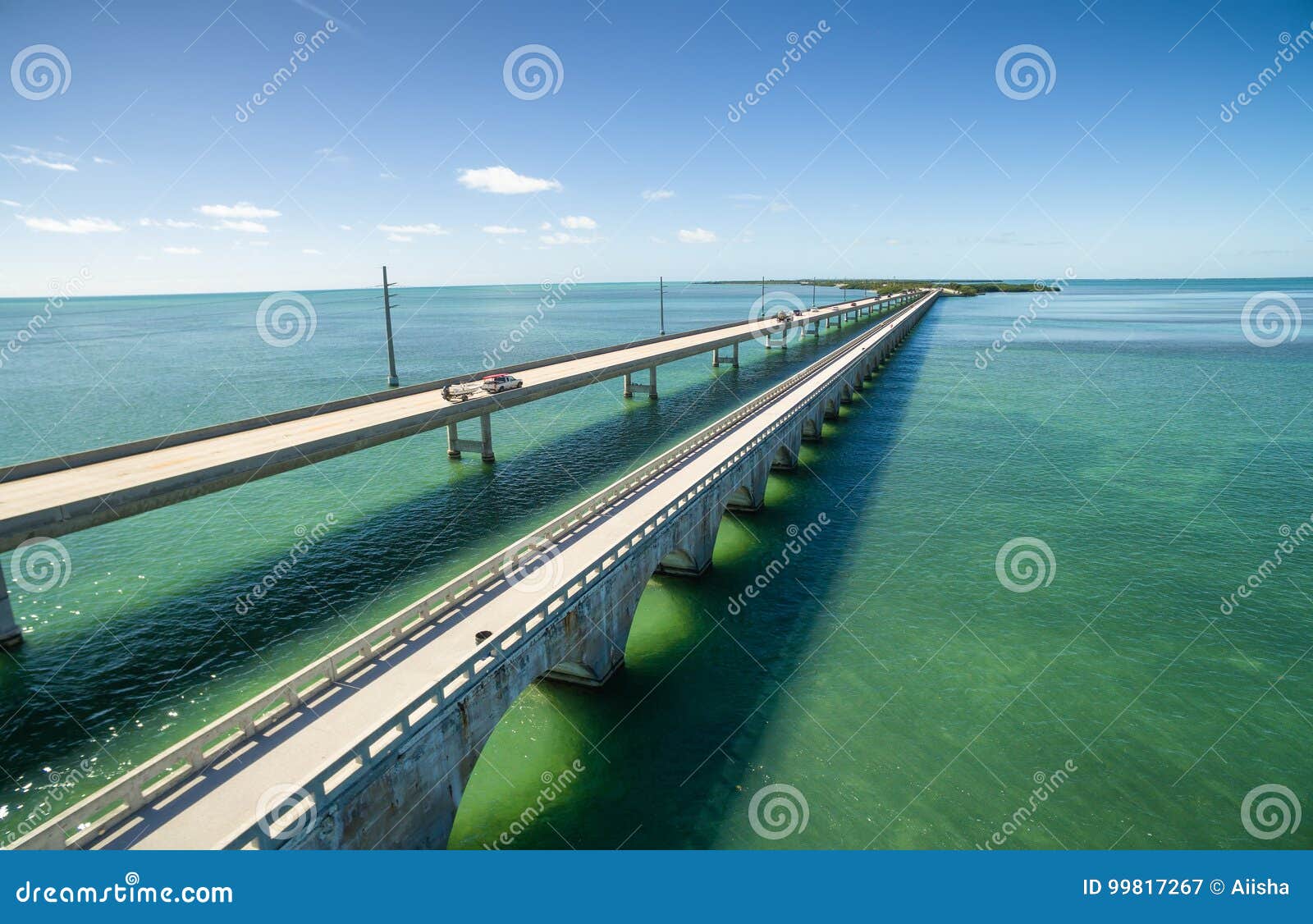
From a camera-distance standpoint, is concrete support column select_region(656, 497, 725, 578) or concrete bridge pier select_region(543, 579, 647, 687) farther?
concrete support column select_region(656, 497, 725, 578)

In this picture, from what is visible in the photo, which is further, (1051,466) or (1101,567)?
(1051,466)

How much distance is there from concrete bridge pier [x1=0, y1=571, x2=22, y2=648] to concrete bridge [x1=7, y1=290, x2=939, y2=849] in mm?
10178

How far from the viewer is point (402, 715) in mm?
12977

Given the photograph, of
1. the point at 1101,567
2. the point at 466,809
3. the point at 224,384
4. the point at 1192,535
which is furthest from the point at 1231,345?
the point at 224,384

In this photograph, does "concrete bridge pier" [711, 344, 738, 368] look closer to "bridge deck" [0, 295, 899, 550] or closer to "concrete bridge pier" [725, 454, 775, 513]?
"bridge deck" [0, 295, 899, 550]

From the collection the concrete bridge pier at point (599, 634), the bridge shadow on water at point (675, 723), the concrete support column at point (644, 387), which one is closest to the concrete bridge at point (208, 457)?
the bridge shadow on water at point (675, 723)

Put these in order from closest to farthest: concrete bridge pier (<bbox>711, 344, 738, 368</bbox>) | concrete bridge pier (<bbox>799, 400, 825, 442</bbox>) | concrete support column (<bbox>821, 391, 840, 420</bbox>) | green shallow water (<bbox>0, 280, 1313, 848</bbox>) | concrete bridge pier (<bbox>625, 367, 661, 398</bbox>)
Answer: green shallow water (<bbox>0, 280, 1313, 848</bbox>) < concrete bridge pier (<bbox>799, 400, 825, 442</bbox>) < concrete support column (<bbox>821, 391, 840, 420</bbox>) < concrete bridge pier (<bbox>625, 367, 661, 398</bbox>) < concrete bridge pier (<bbox>711, 344, 738, 368</bbox>)

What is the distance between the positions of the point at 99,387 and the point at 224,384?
13278mm

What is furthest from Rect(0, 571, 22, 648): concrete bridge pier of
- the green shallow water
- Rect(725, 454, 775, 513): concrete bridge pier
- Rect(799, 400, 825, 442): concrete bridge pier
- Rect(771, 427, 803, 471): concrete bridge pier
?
Rect(799, 400, 825, 442): concrete bridge pier

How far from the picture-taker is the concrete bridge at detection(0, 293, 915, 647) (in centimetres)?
2238

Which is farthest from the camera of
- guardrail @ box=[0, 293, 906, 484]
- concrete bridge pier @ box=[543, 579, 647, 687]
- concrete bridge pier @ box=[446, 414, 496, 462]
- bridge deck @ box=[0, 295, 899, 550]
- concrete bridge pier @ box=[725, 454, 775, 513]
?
concrete bridge pier @ box=[446, 414, 496, 462]

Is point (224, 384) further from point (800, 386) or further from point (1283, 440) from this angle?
point (1283, 440)

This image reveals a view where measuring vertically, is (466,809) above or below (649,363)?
below

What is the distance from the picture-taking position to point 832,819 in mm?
16656
